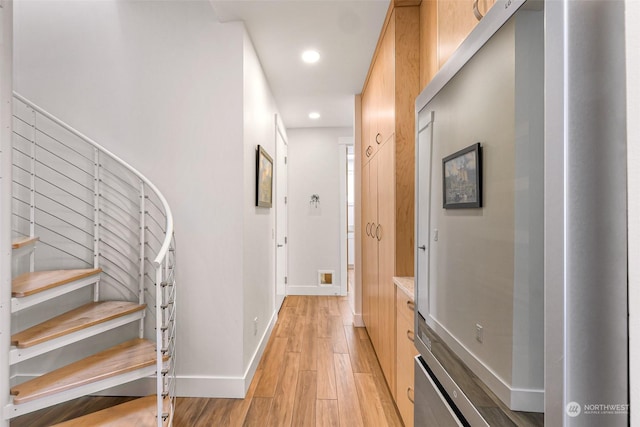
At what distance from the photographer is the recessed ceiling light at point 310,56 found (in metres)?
2.58

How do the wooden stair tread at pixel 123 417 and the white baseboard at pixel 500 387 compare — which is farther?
the wooden stair tread at pixel 123 417

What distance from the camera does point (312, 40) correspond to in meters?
2.41

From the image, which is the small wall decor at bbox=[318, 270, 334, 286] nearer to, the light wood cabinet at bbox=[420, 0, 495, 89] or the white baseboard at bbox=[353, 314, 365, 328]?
the white baseboard at bbox=[353, 314, 365, 328]

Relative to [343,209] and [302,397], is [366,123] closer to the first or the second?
[343,209]

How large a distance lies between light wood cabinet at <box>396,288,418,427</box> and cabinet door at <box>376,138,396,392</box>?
5.5 inches

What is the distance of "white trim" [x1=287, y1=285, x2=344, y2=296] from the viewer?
15.1 feet

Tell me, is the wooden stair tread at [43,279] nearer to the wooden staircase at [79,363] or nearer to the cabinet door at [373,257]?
the wooden staircase at [79,363]

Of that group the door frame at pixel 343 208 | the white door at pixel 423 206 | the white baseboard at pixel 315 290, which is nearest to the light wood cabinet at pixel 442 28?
the white door at pixel 423 206

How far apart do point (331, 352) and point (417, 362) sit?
75.4 inches

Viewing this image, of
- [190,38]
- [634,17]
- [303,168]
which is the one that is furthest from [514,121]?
[303,168]

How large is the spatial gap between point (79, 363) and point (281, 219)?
253 centimetres

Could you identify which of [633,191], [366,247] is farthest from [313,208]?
[633,191]

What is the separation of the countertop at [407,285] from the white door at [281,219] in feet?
6.98

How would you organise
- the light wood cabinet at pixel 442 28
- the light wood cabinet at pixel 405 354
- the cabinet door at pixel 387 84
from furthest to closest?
the cabinet door at pixel 387 84 → the light wood cabinet at pixel 405 354 → the light wood cabinet at pixel 442 28
